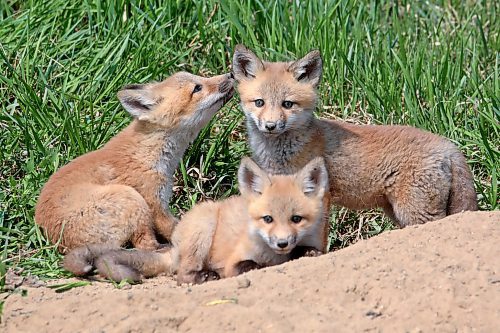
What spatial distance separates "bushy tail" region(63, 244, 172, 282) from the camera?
19.7 feet

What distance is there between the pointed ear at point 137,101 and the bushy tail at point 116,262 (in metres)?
1.37

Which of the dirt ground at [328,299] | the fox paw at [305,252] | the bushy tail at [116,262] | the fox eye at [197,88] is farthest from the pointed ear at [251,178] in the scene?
the fox eye at [197,88]

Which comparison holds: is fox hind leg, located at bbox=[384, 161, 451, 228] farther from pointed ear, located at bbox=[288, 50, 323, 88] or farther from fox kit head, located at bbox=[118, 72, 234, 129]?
fox kit head, located at bbox=[118, 72, 234, 129]

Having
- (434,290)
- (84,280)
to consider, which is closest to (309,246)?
(434,290)

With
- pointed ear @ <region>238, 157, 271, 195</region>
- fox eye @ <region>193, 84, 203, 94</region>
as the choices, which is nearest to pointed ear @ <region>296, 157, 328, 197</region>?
pointed ear @ <region>238, 157, 271, 195</region>

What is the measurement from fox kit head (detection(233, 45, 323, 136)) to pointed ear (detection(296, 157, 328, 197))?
2.49ft

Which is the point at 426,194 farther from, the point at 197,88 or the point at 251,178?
the point at 197,88

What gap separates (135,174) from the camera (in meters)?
7.01

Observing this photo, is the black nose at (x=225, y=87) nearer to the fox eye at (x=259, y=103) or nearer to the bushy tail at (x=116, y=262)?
the fox eye at (x=259, y=103)

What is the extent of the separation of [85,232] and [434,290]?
2.82 metres

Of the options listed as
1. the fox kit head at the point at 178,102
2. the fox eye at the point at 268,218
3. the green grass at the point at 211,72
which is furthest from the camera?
the green grass at the point at 211,72

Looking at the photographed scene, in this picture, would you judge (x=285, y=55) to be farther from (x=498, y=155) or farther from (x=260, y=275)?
(x=260, y=275)

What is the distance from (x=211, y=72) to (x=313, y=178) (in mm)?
3061

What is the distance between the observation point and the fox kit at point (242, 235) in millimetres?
5699
